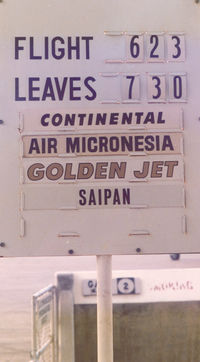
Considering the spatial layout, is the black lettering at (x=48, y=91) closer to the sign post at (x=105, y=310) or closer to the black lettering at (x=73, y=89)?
the black lettering at (x=73, y=89)

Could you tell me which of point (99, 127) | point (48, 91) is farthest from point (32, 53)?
point (99, 127)

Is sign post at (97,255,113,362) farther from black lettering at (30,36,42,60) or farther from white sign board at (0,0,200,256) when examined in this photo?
black lettering at (30,36,42,60)

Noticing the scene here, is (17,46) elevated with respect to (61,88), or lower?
elevated

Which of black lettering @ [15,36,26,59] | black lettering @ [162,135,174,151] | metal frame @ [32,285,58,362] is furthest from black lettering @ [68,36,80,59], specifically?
metal frame @ [32,285,58,362]

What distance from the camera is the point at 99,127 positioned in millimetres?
2943

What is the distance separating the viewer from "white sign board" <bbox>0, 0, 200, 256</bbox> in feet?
9.52

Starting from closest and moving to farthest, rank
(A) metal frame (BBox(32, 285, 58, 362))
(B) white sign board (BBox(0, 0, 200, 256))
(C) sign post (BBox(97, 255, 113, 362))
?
(B) white sign board (BBox(0, 0, 200, 256)) < (C) sign post (BBox(97, 255, 113, 362)) < (A) metal frame (BBox(32, 285, 58, 362))

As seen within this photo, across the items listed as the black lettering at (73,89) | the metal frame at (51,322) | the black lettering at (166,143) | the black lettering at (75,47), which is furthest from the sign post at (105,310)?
the metal frame at (51,322)

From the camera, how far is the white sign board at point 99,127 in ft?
9.52

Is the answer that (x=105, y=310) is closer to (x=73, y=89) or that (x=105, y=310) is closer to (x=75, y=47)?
(x=73, y=89)

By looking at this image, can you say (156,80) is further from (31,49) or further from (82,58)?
(31,49)

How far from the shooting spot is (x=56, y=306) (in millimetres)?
6758

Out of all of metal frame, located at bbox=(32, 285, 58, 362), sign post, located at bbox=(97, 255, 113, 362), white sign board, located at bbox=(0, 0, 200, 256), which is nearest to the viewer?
white sign board, located at bbox=(0, 0, 200, 256)

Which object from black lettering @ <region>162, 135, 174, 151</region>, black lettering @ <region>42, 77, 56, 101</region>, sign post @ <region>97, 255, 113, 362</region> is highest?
black lettering @ <region>42, 77, 56, 101</region>
